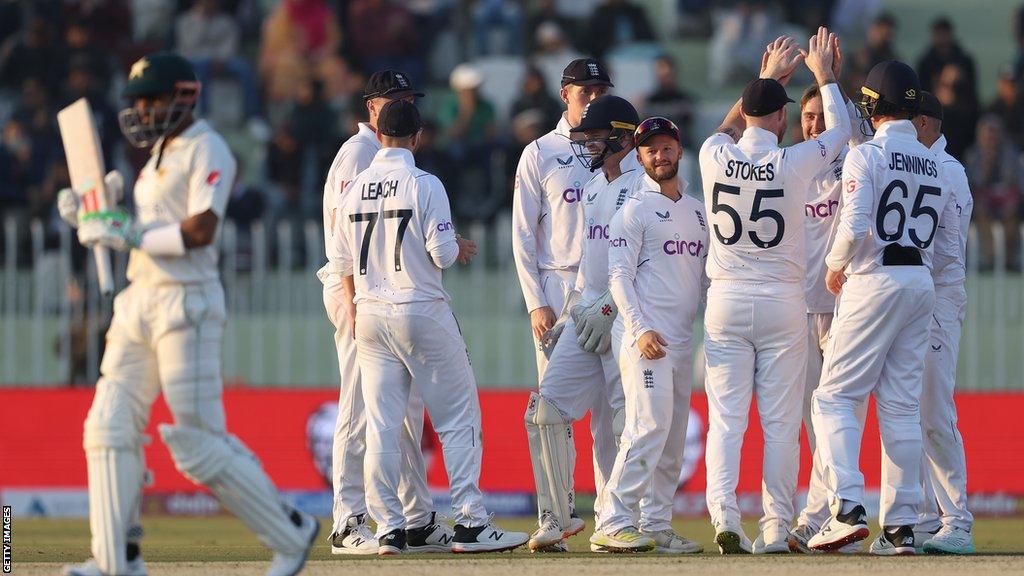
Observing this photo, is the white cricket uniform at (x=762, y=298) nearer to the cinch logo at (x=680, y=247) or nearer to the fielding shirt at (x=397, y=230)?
the cinch logo at (x=680, y=247)

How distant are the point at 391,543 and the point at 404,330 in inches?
46.0

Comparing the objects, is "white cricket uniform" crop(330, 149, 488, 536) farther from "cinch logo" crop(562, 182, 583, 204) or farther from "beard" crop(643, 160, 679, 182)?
"beard" crop(643, 160, 679, 182)

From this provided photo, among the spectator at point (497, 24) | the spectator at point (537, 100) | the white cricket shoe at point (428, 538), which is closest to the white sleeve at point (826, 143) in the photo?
the white cricket shoe at point (428, 538)

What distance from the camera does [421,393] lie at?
930 cm

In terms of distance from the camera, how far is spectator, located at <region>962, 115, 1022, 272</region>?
16.7 m

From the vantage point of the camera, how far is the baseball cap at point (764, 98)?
8.95 m

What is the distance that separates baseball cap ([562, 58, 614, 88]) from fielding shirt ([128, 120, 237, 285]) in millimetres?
3078

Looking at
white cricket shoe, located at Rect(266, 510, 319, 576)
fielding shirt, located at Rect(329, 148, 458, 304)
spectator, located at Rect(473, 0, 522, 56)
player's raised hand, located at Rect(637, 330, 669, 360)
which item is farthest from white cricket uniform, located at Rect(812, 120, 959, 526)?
spectator, located at Rect(473, 0, 522, 56)

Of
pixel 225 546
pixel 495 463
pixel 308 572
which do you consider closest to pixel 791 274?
pixel 308 572

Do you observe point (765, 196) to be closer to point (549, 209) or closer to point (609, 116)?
point (609, 116)

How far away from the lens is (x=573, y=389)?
9.52 m

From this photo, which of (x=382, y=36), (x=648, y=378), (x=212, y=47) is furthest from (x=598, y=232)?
(x=212, y=47)

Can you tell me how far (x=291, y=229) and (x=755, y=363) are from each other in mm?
7801

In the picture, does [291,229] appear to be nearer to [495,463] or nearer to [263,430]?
[263,430]
